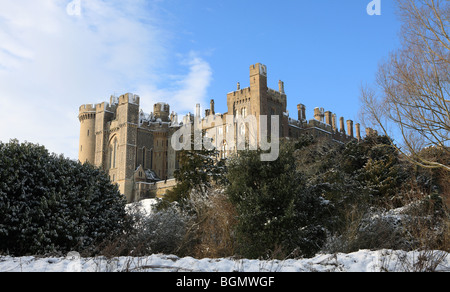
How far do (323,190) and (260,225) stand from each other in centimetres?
440

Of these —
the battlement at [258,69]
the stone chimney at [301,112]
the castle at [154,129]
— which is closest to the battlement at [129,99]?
the castle at [154,129]

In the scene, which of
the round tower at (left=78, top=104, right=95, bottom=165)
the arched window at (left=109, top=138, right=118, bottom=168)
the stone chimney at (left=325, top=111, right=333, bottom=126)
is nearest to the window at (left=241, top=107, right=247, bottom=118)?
the stone chimney at (left=325, top=111, right=333, bottom=126)

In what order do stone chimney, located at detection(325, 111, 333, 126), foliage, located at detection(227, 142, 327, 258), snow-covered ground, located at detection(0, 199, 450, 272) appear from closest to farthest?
snow-covered ground, located at detection(0, 199, 450, 272)
foliage, located at detection(227, 142, 327, 258)
stone chimney, located at detection(325, 111, 333, 126)

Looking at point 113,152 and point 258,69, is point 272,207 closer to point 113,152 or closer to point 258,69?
point 258,69

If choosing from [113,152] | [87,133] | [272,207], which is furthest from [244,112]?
[272,207]

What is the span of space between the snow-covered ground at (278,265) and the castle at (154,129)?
33310 mm

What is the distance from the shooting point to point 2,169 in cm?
999

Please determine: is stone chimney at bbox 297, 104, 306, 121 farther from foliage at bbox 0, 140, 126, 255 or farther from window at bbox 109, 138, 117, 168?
A: foliage at bbox 0, 140, 126, 255

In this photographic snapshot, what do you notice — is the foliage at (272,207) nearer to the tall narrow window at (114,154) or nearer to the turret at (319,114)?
the tall narrow window at (114,154)

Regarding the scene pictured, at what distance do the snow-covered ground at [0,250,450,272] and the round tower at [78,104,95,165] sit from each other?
47128mm

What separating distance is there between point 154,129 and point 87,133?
8.60m

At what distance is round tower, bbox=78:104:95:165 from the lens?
51991mm
